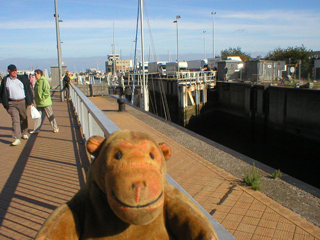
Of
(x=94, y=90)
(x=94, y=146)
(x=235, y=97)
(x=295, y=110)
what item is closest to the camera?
(x=94, y=146)

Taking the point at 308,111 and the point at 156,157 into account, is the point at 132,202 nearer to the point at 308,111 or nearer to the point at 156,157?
the point at 156,157

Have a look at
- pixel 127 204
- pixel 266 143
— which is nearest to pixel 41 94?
pixel 127 204

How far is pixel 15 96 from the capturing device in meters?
7.58

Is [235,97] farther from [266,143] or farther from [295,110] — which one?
[295,110]

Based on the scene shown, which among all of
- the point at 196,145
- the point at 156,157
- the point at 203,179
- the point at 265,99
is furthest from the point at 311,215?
the point at 265,99

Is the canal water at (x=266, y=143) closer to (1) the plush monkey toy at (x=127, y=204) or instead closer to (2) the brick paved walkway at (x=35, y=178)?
(2) the brick paved walkway at (x=35, y=178)

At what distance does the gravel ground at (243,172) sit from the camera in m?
4.82

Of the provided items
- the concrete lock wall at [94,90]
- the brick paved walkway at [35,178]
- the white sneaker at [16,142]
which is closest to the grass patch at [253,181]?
the brick paved walkway at [35,178]

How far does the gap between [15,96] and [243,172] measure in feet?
17.9

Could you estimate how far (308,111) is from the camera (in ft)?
58.9

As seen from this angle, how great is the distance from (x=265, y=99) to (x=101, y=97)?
37.6 feet

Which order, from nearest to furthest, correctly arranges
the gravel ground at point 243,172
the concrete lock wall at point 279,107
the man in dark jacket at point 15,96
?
the gravel ground at point 243,172 < the man in dark jacket at point 15,96 < the concrete lock wall at point 279,107

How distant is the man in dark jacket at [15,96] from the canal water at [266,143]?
1178cm

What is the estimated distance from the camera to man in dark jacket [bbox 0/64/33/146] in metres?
7.46
